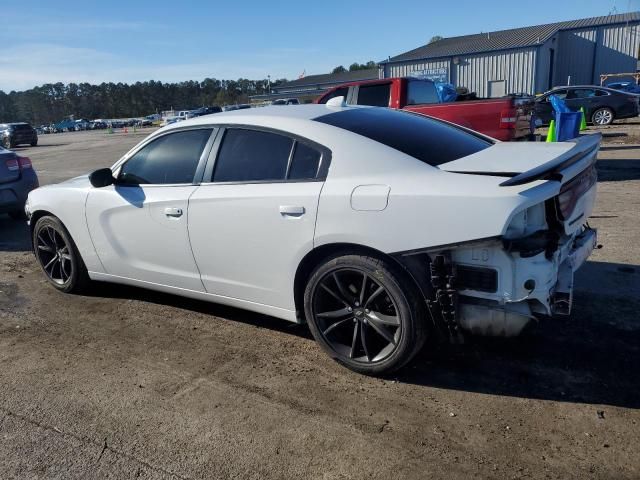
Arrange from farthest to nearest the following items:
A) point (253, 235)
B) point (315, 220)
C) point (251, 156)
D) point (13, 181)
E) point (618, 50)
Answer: point (618, 50)
point (13, 181)
point (251, 156)
point (253, 235)
point (315, 220)

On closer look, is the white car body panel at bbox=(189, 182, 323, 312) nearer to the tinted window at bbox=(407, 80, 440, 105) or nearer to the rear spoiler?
the rear spoiler

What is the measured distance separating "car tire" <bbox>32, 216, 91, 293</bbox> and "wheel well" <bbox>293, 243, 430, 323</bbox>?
239 cm

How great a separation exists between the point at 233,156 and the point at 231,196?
0.33 m

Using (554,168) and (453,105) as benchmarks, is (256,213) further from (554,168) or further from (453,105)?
(453,105)

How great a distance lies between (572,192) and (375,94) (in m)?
7.63

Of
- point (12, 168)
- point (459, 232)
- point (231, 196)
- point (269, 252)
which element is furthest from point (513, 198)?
point (12, 168)

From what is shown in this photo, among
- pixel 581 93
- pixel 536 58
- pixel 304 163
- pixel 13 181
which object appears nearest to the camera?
pixel 304 163

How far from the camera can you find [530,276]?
2.76m

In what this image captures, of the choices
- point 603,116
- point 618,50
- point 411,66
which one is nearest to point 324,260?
point 603,116

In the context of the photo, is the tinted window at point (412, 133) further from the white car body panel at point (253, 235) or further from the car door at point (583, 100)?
the car door at point (583, 100)

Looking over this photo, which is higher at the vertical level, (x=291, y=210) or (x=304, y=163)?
(x=304, y=163)

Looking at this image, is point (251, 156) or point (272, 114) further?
point (272, 114)

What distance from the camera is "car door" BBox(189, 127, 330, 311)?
3352 mm

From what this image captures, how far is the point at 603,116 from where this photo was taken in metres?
20.1
